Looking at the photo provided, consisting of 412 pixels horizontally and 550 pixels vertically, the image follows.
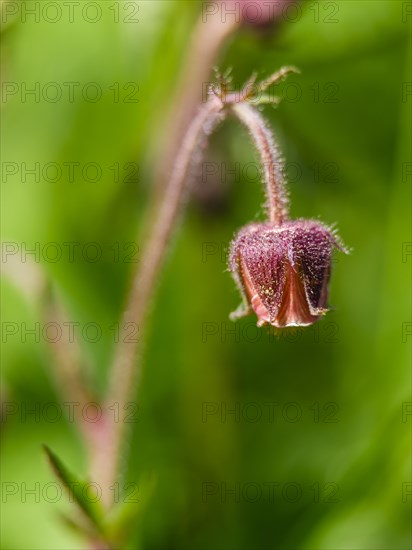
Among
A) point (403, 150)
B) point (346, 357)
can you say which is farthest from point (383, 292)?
point (403, 150)

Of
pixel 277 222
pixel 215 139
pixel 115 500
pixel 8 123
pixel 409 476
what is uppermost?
pixel 8 123

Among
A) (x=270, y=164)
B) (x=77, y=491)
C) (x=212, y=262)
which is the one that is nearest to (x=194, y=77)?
(x=212, y=262)

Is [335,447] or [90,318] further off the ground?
[90,318]

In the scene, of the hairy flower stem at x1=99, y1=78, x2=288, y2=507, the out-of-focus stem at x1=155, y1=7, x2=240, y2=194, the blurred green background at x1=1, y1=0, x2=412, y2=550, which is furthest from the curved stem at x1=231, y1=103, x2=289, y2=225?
the blurred green background at x1=1, y1=0, x2=412, y2=550

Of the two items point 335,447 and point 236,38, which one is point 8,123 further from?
point 335,447

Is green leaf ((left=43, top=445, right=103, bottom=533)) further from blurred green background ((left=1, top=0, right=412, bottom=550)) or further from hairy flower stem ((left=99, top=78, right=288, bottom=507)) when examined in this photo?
blurred green background ((left=1, top=0, right=412, bottom=550))

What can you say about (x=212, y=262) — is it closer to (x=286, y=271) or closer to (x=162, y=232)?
(x=162, y=232)
